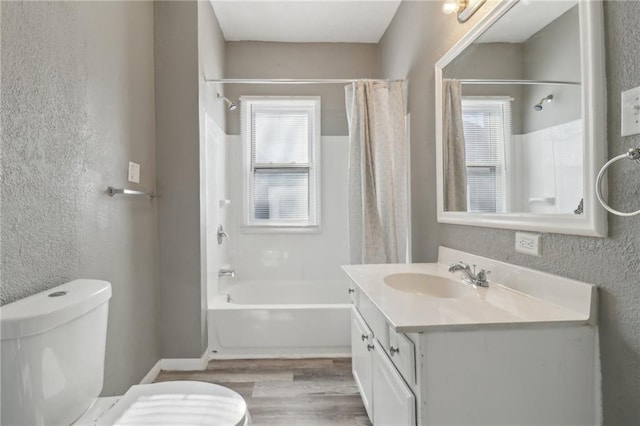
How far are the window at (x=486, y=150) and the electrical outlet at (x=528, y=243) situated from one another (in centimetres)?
16

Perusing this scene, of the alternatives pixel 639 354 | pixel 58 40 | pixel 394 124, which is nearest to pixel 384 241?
pixel 394 124

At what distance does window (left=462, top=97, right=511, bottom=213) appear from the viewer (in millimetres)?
1321

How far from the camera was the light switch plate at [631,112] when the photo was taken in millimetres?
792

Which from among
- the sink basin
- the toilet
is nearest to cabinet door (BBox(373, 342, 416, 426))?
the sink basin

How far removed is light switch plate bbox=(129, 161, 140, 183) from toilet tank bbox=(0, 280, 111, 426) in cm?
75

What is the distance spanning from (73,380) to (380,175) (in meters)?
1.91

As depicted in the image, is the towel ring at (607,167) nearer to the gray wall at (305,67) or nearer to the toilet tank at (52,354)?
the toilet tank at (52,354)

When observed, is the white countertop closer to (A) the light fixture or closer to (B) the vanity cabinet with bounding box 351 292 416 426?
(B) the vanity cabinet with bounding box 351 292 416 426

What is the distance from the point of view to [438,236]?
1.87 meters

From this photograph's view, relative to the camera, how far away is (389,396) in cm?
112

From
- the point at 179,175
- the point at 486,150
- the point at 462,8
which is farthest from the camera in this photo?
the point at 179,175

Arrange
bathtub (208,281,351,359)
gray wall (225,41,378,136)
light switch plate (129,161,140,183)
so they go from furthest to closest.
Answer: gray wall (225,41,378,136), bathtub (208,281,351,359), light switch plate (129,161,140,183)

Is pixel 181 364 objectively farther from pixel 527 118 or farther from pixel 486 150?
pixel 527 118

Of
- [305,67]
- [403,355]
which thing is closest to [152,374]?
[403,355]
